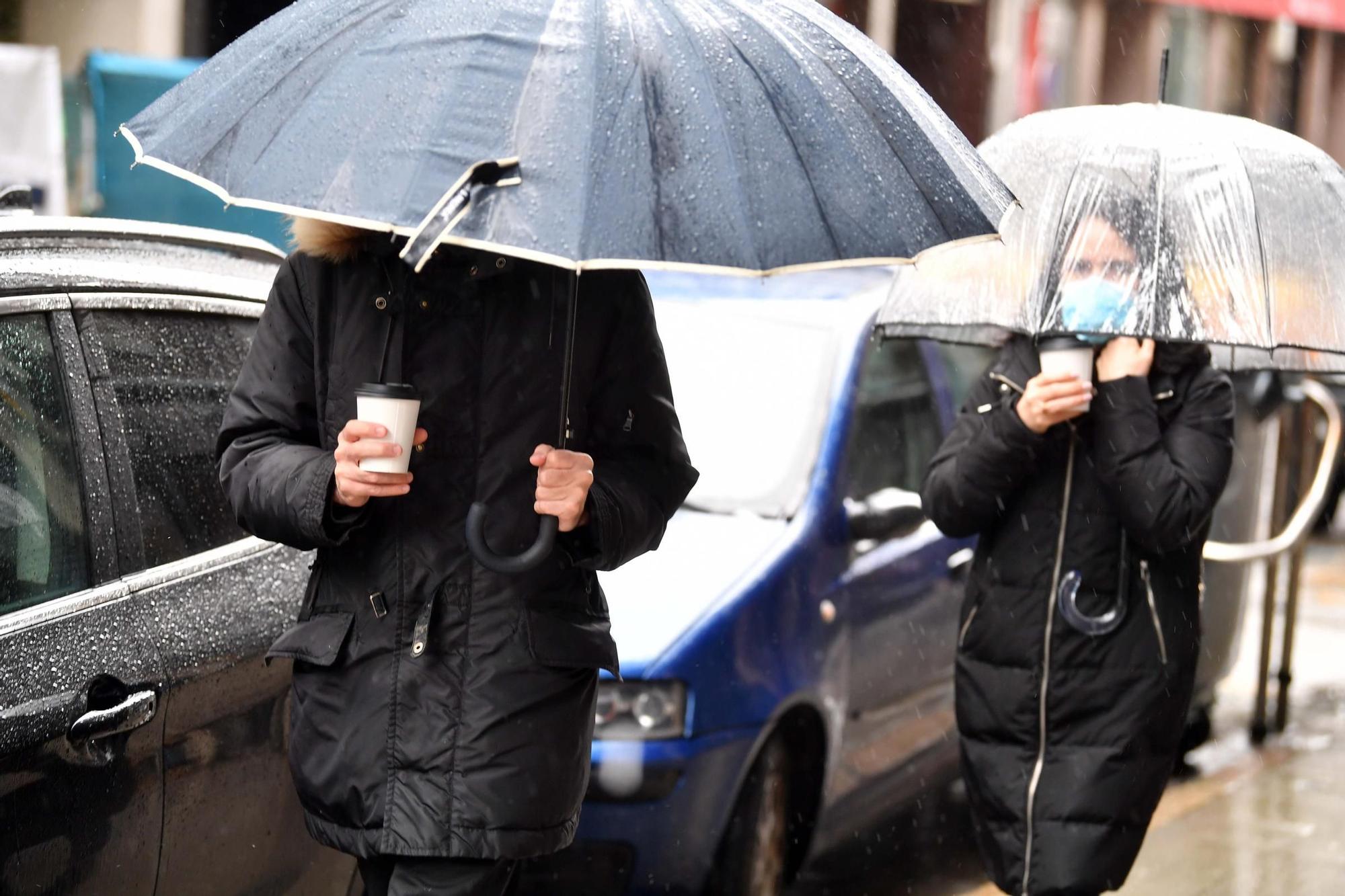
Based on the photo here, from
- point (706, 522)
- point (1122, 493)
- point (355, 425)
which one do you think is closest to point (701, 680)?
point (706, 522)

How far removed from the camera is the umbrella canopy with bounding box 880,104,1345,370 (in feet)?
12.6

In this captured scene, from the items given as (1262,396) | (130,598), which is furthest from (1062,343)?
(1262,396)

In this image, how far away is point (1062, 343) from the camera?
3.88m

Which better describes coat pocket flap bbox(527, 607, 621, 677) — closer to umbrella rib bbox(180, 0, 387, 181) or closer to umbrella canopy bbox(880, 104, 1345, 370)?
umbrella rib bbox(180, 0, 387, 181)

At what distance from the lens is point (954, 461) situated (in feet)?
13.5

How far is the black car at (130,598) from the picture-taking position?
2906mm

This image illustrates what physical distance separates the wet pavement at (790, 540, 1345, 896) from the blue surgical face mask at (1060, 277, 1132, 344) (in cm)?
232

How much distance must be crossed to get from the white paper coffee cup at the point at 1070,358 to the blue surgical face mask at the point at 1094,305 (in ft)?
0.10

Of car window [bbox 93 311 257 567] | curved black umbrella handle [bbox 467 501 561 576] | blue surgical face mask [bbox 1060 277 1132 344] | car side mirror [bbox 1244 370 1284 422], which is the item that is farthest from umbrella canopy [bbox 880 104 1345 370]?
car side mirror [bbox 1244 370 1284 422]

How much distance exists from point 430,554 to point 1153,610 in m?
1.82

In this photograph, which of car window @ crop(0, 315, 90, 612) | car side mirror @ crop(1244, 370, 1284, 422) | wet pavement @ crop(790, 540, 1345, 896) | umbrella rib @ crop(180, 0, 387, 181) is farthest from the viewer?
car side mirror @ crop(1244, 370, 1284, 422)

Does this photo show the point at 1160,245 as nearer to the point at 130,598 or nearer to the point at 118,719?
the point at 130,598

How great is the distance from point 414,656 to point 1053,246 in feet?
5.86

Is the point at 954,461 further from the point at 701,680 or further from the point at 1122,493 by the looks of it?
the point at 701,680
